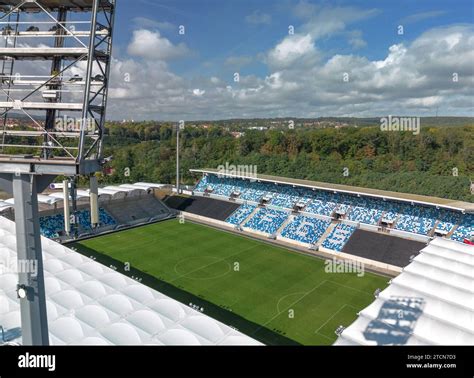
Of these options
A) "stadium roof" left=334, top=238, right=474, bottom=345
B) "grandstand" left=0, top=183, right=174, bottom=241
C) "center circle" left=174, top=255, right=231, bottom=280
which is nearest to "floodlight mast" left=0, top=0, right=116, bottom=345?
"stadium roof" left=334, top=238, right=474, bottom=345

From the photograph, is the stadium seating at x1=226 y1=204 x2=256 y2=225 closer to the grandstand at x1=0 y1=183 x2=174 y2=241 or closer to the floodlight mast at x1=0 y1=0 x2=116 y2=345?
the grandstand at x1=0 y1=183 x2=174 y2=241

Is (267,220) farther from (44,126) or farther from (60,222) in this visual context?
(44,126)

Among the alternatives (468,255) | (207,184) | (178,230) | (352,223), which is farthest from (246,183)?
(468,255)

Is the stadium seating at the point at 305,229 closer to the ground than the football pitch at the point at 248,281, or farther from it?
farther from it

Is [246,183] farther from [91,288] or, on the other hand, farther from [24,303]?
[24,303]
